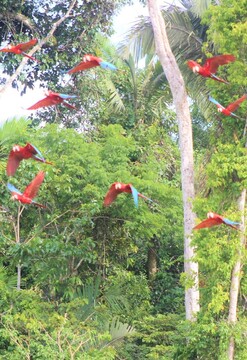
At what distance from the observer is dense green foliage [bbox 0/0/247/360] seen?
27.1 feet

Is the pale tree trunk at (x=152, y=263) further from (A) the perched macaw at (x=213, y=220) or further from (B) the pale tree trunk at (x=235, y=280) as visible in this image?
(A) the perched macaw at (x=213, y=220)

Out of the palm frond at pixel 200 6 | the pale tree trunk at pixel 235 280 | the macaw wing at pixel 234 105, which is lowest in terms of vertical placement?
the pale tree trunk at pixel 235 280

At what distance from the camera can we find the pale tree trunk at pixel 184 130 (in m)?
9.78

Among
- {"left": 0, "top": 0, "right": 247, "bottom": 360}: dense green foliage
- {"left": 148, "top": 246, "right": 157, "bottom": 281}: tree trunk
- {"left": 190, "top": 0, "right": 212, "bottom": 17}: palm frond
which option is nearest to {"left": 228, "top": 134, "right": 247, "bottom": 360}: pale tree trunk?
{"left": 0, "top": 0, "right": 247, "bottom": 360}: dense green foliage

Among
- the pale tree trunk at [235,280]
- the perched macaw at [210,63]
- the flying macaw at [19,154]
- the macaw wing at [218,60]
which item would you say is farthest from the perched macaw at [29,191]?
the pale tree trunk at [235,280]

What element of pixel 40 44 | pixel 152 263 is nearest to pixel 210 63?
pixel 40 44

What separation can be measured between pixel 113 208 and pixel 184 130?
185 cm

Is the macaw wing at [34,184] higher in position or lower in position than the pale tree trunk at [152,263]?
higher

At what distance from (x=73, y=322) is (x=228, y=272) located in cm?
253

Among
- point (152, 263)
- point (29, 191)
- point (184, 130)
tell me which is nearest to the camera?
point (29, 191)

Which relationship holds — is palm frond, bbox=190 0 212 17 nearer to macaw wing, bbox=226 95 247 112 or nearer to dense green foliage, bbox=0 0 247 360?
dense green foliage, bbox=0 0 247 360

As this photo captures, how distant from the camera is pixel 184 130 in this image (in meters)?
10.2

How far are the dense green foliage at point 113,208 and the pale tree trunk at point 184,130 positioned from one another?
0.20m

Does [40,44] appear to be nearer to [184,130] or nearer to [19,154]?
[184,130]
